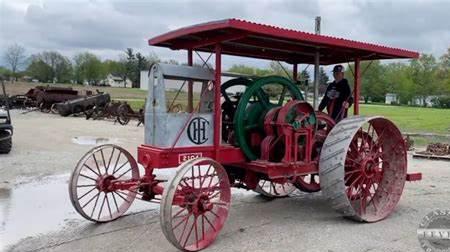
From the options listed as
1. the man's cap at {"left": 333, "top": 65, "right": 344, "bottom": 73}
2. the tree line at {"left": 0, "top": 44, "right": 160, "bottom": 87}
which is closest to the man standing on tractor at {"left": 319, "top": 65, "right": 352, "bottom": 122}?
the man's cap at {"left": 333, "top": 65, "right": 344, "bottom": 73}

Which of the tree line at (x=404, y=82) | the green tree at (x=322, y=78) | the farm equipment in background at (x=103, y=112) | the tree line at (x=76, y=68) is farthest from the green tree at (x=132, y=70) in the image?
the green tree at (x=322, y=78)

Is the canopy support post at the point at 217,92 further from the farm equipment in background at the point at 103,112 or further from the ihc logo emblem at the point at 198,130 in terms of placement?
the farm equipment in background at the point at 103,112

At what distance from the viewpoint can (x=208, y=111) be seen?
5.30 m

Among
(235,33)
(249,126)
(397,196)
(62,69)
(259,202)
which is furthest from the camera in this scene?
(62,69)

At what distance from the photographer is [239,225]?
547cm

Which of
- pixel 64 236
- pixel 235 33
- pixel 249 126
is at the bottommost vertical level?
pixel 64 236

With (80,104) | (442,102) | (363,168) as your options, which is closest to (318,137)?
(363,168)

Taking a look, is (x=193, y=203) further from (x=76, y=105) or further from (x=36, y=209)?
(x=76, y=105)

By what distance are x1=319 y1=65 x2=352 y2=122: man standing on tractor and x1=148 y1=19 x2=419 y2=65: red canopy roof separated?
28 cm

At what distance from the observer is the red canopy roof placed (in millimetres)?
4789

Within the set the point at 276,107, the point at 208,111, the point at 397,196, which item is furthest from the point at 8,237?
the point at 397,196

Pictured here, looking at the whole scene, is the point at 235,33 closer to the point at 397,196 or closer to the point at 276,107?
the point at 276,107

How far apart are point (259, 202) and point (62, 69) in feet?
250

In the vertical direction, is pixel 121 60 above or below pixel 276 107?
above
